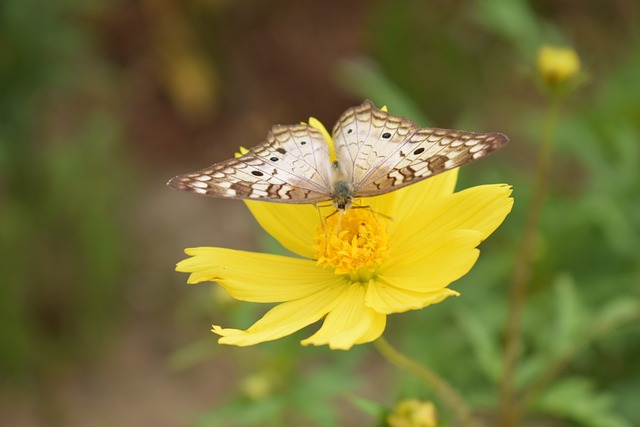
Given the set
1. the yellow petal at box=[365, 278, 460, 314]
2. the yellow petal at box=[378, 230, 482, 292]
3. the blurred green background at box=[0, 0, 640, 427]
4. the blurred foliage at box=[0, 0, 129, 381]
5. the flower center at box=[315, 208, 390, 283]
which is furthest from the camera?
the blurred foliage at box=[0, 0, 129, 381]

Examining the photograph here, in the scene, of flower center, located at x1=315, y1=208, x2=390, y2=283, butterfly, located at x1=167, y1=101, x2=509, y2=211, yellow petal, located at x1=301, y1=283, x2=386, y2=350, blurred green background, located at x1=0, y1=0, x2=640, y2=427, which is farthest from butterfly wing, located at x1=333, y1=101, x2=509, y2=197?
blurred green background, located at x1=0, y1=0, x2=640, y2=427

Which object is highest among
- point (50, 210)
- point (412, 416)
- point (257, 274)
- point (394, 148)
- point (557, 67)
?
point (50, 210)

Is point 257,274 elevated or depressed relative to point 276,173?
depressed

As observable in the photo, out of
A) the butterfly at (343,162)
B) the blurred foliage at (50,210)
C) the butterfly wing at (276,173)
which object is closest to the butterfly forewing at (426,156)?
the butterfly at (343,162)

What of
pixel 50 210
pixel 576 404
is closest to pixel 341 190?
pixel 576 404

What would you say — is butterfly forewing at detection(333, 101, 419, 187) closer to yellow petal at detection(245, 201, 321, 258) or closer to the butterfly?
the butterfly

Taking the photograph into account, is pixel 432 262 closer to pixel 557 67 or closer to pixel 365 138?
pixel 365 138
